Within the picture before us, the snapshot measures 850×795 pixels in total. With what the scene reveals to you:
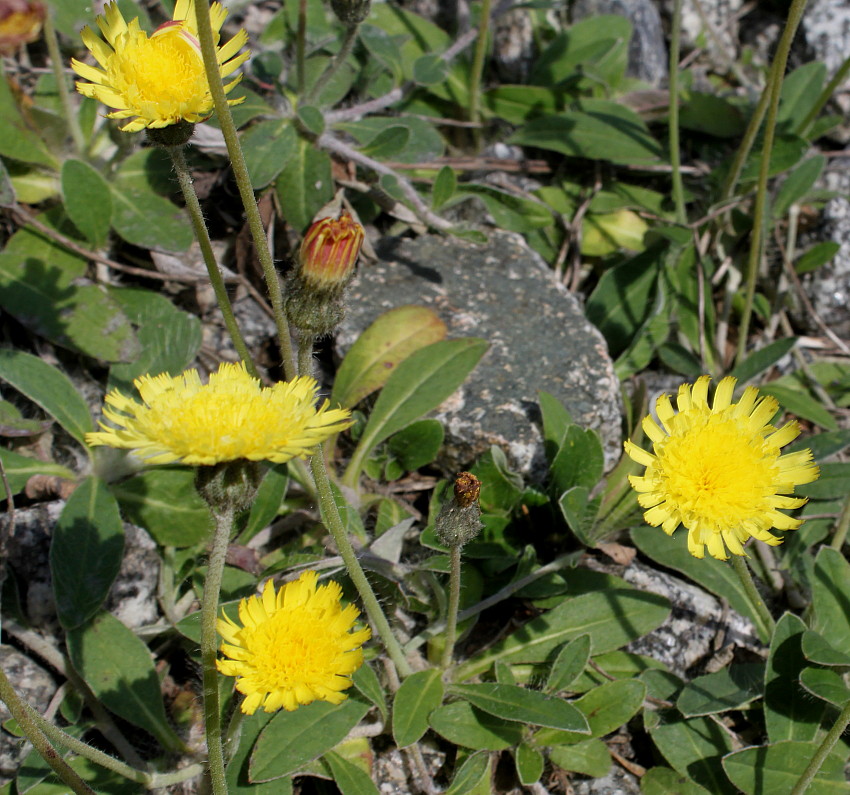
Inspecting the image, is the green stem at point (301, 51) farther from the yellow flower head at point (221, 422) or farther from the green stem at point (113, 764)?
the green stem at point (113, 764)

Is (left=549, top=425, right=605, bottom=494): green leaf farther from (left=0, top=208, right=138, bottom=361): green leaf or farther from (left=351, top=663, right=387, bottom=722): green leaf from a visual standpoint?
(left=0, top=208, right=138, bottom=361): green leaf

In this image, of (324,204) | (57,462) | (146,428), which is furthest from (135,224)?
(146,428)

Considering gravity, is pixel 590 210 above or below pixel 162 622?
above

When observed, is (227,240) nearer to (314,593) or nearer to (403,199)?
(403,199)

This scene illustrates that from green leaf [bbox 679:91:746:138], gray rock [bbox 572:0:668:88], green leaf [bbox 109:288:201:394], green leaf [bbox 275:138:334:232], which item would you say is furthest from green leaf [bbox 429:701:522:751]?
gray rock [bbox 572:0:668:88]

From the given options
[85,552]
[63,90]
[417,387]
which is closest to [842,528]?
[417,387]

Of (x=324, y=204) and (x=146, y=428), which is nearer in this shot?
(x=146, y=428)

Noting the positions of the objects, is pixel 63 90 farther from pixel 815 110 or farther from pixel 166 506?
pixel 815 110
